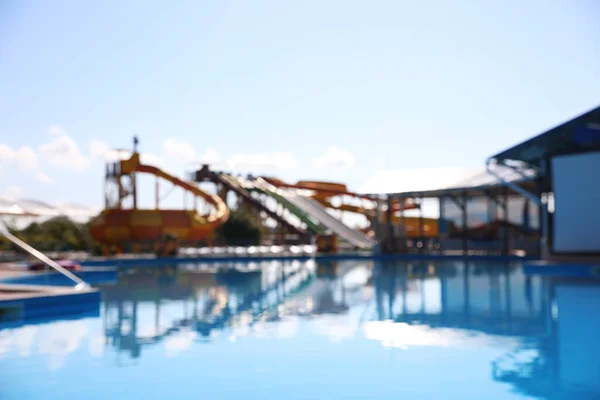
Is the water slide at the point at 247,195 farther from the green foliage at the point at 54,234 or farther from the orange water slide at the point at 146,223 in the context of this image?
the green foliage at the point at 54,234

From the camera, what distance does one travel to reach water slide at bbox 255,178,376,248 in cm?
3043

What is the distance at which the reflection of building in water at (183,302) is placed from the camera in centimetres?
902

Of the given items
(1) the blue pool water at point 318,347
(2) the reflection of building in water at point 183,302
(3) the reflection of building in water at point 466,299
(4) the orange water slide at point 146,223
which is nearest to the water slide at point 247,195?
(4) the orange water slide at point 146,223

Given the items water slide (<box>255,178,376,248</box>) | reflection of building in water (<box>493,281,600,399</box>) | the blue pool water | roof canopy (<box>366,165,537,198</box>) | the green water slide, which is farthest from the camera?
the green water slide

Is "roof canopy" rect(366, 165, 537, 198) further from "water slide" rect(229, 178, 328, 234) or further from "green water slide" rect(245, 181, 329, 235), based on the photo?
"water slide" rect(229, 178, 328, 234)

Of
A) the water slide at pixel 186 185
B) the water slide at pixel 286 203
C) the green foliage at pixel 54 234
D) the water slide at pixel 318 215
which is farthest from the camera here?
the green foliage at pixel 54 234

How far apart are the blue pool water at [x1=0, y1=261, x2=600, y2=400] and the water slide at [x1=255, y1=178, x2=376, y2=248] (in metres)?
16.2

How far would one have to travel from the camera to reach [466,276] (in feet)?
59.5

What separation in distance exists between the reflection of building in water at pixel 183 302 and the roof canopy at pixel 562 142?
747cm

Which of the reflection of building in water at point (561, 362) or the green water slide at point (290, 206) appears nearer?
the reflection of building in water at point (561, 362)

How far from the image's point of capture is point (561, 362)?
671 centimetres

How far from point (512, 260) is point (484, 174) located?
381 cm

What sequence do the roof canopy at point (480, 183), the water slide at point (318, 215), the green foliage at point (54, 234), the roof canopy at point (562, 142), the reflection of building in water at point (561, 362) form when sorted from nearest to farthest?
the reflection of building in water at point (561, 362), the roof canopy at point (562, 142), the roof canopy at point (480, 183), the water slide at point (318, 215), the green foliage at point (54, 234)

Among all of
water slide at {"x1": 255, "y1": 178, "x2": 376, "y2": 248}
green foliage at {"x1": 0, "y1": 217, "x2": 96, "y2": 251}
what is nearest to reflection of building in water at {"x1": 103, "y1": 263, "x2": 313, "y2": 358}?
water slide at {"x1": 255, "y1": 178, "x2": 376, "y2": 248}
